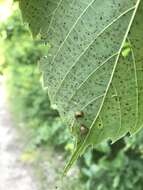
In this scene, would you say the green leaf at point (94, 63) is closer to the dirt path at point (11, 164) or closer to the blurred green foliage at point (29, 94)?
the blurred green foliage at point (29, 94)

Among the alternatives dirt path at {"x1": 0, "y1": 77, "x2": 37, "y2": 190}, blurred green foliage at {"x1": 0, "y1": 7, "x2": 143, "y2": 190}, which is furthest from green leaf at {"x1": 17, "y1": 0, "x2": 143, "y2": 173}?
dirt path at {"x1": 0, "y1": 77, "x2": 37, "y2": 190}

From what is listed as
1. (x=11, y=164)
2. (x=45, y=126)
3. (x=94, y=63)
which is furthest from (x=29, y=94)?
(x=94, y=63)

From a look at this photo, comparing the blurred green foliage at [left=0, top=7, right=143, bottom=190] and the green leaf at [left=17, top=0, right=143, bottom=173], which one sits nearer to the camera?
the green leaf at [left=17, top=0, right=143, bottom=173]

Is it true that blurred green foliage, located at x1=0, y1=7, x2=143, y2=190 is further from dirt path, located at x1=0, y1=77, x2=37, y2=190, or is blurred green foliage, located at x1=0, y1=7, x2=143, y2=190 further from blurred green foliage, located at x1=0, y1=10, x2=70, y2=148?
dirt path, located at x1=0, y1=77, x2=37, y2=190

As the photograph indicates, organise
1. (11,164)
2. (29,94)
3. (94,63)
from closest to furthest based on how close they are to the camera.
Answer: (94,63) → (11,164) → (29,94)

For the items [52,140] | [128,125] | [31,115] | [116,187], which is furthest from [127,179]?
[128,125]

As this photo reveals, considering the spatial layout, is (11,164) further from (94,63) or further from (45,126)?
(94,63)

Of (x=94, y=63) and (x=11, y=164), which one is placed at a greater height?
(x=11, y=164)
